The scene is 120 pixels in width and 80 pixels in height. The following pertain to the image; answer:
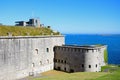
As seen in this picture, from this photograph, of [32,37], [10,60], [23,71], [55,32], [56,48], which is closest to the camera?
[10,60]

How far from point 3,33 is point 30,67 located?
29.4ft

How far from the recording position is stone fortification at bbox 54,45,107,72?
1832 inches

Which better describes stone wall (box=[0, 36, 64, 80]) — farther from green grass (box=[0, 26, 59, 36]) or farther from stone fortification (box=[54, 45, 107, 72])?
green grass (box=[0, 26, 59, 36])

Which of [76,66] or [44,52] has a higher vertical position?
[44,52]

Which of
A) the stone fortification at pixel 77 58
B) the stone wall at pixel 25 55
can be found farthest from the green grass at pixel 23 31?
the stone fortification at pixel 77 58

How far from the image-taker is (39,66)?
47.8 m

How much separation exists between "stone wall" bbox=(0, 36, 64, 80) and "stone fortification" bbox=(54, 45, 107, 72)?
192cm

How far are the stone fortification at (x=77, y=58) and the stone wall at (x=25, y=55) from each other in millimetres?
1924

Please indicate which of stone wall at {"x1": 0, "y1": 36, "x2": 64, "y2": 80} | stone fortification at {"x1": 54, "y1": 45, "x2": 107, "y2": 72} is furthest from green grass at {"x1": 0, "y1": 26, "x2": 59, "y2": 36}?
stone fortification at {"x1": 54, "y1": 45, "x2": 107, "y2": 72}

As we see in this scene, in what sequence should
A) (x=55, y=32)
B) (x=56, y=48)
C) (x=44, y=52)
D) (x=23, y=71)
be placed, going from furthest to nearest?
(x=55, y=32) < (x=56, y=48) < (x=44, y=52) < (x=23, y=71)

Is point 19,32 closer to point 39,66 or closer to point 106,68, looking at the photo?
point 39,66

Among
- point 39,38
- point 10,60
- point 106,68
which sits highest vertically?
point 39,38

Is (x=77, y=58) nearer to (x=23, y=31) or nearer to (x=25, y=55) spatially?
(x=25, y=55)

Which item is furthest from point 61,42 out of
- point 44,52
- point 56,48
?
point 44,52
